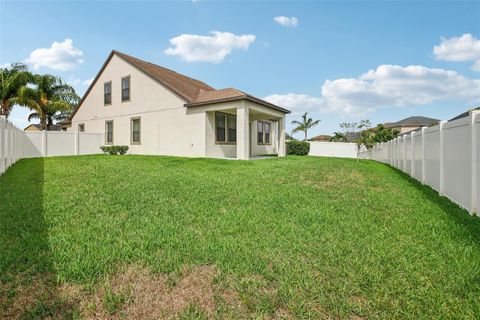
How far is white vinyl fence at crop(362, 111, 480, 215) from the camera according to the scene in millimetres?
4777

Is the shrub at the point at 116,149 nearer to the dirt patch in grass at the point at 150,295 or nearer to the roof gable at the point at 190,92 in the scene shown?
the roof gable at the point at 190,92

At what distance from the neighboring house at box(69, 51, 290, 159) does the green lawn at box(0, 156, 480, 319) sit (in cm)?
1077

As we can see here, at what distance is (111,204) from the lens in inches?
203

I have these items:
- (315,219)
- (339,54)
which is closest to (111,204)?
(315,219)

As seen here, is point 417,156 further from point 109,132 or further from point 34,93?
point 34,93

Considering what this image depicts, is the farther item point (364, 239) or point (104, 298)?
point (364, 239)

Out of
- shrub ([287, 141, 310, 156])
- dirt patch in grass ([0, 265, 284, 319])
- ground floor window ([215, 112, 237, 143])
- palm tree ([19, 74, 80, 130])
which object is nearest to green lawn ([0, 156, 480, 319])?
dirt patch in grass ([0, 265, 284, 319])

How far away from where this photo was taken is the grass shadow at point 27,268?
219cm

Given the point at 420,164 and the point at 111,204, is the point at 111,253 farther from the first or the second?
the point at 420,164

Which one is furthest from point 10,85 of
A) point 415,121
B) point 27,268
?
point 415,121

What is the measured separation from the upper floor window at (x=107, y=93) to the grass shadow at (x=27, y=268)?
57.9ft

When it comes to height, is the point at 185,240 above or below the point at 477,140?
below

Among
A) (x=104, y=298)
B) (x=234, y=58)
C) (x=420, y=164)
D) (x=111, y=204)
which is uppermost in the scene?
(x=234, y=58)

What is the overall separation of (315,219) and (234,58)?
46.1 ft
